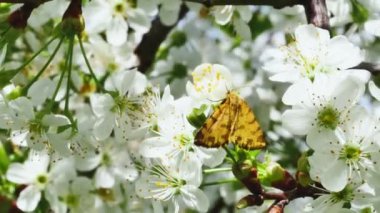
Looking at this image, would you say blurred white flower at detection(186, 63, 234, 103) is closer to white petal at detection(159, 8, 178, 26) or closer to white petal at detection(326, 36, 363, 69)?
white petal at detection(326, 36, 363, 69)

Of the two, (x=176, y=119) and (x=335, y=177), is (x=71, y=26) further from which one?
(x=335, y=177)

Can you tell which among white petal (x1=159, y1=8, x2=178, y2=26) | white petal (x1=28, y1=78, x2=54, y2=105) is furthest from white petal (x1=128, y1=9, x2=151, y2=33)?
white petal (x1=28, y1=78, x2=54, y2=105)

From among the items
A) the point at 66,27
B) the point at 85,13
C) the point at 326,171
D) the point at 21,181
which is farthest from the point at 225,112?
the point at 21,181

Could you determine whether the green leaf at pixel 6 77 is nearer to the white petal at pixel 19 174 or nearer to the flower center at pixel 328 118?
the white petal at pixel 19 174

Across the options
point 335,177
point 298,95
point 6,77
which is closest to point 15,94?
point 6,77

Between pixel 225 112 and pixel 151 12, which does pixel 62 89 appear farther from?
pixel 225 112

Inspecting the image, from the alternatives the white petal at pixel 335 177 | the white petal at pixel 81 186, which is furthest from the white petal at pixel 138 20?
the white petal at pixel 335 177
